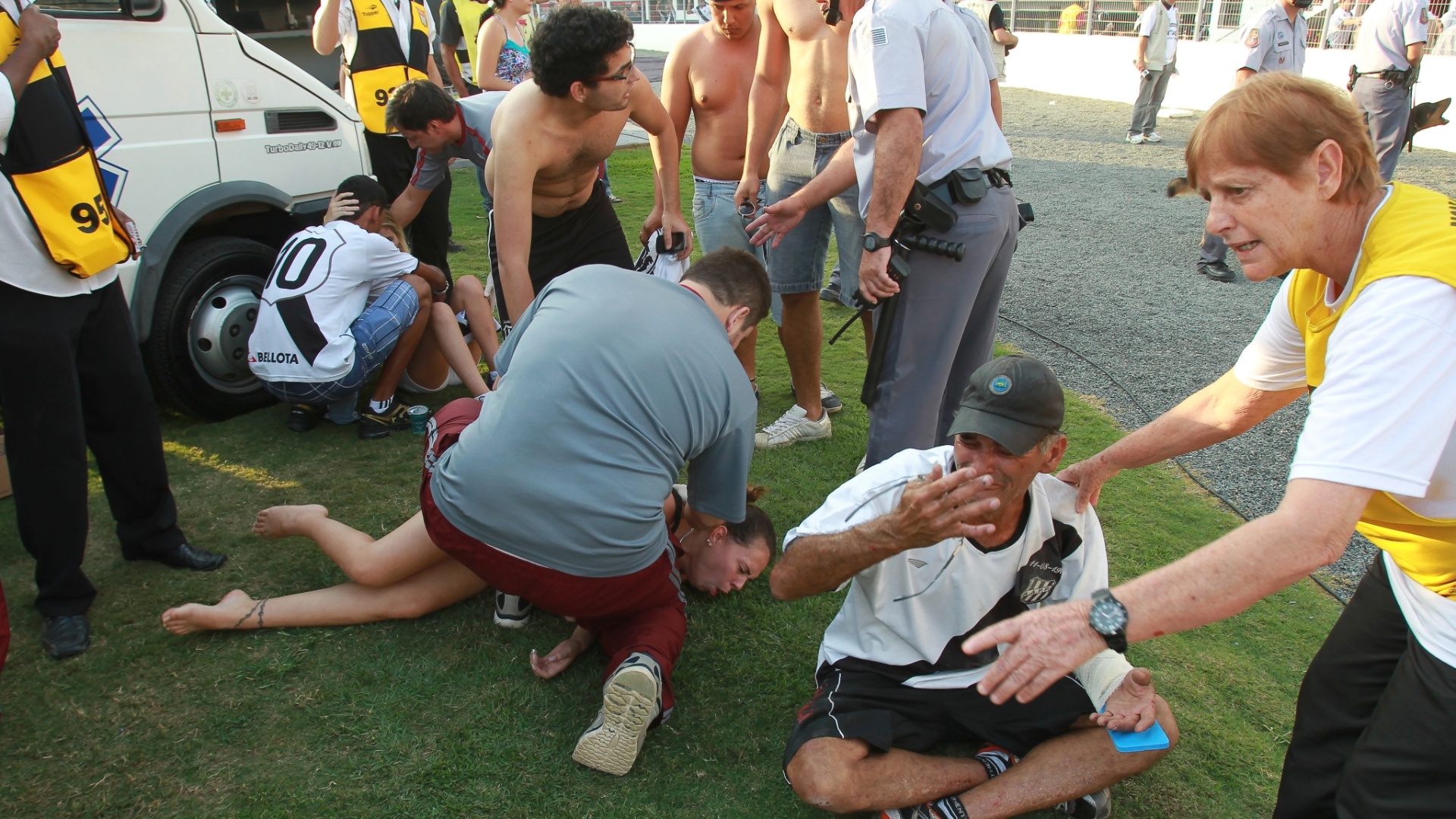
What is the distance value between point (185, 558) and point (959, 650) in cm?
266

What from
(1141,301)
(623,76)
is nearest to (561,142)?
(623,76)

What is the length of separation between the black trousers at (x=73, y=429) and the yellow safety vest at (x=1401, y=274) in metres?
3.21

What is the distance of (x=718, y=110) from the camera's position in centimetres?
444

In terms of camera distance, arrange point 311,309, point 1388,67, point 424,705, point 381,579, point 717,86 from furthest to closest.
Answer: point 1388,67
point 717,86
point 311,309
point 381,579
point 424,705

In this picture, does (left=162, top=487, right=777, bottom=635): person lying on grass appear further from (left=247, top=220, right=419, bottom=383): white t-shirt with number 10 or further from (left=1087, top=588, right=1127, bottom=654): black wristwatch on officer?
(left=1087, top=588, right=1127, bottom=654): black wristwatch on officer

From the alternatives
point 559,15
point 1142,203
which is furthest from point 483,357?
point 1142,203

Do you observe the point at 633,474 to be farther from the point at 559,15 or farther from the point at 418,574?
the point at 559,15

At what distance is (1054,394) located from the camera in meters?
2.01

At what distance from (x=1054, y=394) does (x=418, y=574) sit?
6.65 ft

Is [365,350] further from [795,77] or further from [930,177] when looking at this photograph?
[930,177]

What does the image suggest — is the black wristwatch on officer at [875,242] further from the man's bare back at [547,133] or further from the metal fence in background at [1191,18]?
the metal fence in background at [1191,18]

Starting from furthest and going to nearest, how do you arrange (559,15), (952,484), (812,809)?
(559,15)
(812,809)
(952,484)

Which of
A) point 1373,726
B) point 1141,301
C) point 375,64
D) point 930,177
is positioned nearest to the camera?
point 1373,726

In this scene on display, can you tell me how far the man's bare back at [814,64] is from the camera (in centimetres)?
387
